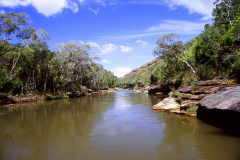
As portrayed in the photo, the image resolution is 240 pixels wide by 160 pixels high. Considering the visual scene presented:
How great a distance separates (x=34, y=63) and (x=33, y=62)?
46 cm

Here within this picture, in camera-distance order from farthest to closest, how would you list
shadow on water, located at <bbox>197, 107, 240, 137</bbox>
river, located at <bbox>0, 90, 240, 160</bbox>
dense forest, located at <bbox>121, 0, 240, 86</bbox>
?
1. dense forest, located at <bbox>121, 0, 240, 86</bbox>
2. shadow on water, located at <bbox>197, 107, 240, 137</bbox>
3. river, located at <bbox>0, 90, 240, 160</bbox>

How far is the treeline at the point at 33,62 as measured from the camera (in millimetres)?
20997

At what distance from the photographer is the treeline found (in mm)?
20997

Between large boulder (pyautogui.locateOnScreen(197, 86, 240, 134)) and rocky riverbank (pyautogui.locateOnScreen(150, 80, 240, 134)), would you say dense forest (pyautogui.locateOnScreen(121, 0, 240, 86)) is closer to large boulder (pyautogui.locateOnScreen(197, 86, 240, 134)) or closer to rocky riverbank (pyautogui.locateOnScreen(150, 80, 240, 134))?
rocky riverbank (pyautogui.locateOnScreen(150, 80, 240, 134))

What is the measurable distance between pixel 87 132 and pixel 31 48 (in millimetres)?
21901

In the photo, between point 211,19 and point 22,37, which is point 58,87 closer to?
point 22,37

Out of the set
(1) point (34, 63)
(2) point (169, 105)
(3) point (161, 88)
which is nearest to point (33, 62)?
(1) point (34, 63)

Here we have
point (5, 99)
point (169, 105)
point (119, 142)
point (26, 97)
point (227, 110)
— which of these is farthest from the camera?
point (26, 97)

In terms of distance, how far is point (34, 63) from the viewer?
86.3 feet

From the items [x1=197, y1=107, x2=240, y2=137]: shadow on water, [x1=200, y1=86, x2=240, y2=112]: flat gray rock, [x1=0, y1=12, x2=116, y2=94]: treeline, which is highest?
[x1=0, y1=12, x2=116, y2=94]: treeline

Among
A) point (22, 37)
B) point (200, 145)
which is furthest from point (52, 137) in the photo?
point (22, 37)

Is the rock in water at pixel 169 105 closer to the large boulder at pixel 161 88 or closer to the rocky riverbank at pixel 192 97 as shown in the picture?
the rocky riverbank at pixel 192 97

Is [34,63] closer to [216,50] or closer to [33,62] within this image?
[33,62]

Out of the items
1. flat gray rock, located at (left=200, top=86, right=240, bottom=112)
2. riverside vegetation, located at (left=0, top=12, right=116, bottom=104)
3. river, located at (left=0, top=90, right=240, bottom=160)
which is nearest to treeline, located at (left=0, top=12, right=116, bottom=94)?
riverside vegetation, located at (left=0, top=12, right=116, bottom=104)
